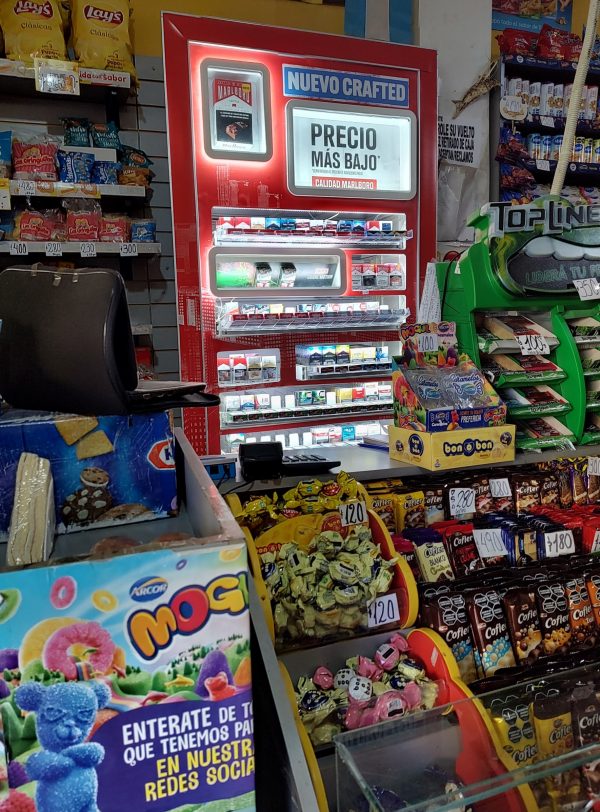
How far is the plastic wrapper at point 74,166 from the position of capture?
3496mm

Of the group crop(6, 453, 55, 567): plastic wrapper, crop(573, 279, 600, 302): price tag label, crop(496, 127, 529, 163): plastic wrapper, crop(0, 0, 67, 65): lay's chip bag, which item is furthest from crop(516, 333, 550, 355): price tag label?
crop(496, 127, 529, 163): plastic wrapper

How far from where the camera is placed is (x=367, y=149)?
161 inches

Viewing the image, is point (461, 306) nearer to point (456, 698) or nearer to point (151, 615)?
point (456, 698)

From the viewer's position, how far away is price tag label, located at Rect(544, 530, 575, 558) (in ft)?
→ 5.72

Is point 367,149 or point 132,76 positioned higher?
point 132,76

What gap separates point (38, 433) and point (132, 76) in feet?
10.5

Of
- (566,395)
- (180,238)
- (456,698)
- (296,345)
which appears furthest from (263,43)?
(456,698)

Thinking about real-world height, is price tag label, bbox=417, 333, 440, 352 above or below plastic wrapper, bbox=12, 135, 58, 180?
below

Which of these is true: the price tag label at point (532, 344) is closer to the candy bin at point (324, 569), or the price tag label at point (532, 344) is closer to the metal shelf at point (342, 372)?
the candy bin at point (324, 569)

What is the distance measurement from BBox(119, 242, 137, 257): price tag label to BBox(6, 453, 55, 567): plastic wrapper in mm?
2748

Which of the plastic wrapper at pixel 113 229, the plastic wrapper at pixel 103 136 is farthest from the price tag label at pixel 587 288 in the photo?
the plastic wrapper at pixel 103 136

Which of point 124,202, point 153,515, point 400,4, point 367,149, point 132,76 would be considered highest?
point 400,4

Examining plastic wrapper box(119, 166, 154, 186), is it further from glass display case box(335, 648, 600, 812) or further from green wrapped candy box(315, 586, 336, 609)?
glass display case box(335, 648, 600, 812)

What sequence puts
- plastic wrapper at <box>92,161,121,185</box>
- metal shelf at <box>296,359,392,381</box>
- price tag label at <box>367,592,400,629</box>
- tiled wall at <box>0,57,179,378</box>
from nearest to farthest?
price tag label at <box>367,592,400,629</box>
plastic wrapper at <box>92,161,121,185</box>
metal shelf at <box>296,359,392,381</box>
tiled wall at <box>0,57,179,378</box>
